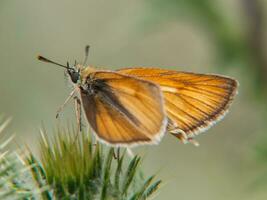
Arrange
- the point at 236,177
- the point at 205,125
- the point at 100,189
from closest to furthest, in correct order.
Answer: the point at 100,189 → the point at 205,125 → the point at 236,177

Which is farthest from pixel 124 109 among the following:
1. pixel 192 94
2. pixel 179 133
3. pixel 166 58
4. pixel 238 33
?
pixel 166 58

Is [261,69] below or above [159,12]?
below

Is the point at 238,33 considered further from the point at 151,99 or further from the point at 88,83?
the point at 151,99

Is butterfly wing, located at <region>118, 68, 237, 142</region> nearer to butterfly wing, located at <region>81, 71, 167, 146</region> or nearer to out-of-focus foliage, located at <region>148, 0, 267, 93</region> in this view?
butterfly wing, located at <region>81, 71, 167, 146</region>

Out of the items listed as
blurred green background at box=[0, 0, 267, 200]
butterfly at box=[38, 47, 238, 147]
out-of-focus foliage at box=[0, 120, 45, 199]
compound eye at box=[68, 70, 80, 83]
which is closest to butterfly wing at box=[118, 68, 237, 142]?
butterfly at box=[38, 47, 238, 147]

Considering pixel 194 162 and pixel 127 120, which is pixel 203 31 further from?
pixel 127 120

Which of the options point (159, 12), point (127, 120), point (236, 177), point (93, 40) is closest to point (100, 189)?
point (127, 120)
